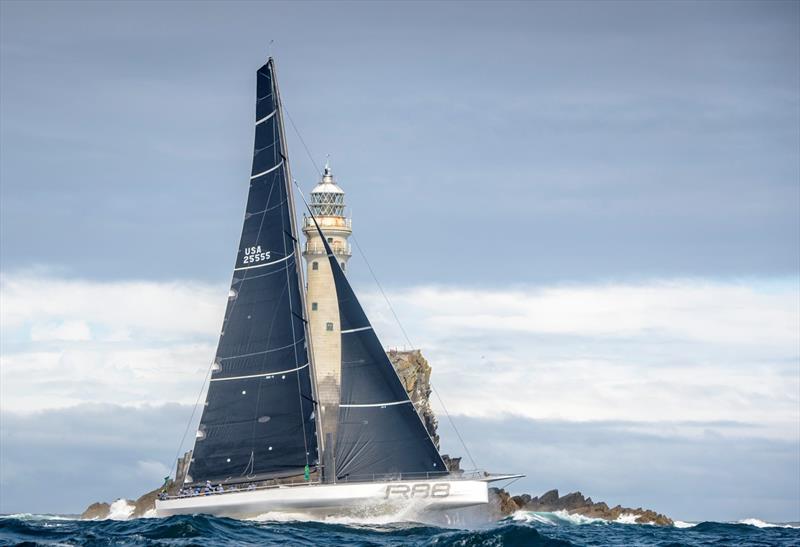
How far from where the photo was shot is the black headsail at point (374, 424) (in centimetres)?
4688

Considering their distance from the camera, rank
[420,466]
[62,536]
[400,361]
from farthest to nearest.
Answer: [400,361] → [420,466] → [62,536]

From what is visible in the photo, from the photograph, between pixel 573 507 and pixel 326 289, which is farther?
pixel 573 507

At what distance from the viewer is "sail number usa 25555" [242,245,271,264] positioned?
49156 millimetres

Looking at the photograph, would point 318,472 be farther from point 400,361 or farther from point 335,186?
point 400,361

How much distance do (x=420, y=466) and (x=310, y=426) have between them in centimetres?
446

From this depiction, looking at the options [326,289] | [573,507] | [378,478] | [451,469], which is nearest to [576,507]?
[573,507]

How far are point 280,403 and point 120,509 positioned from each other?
3991 centimetres

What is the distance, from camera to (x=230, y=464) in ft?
159

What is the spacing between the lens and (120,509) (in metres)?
84.4

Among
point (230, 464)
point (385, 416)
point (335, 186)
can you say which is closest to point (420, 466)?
point (385, 416)

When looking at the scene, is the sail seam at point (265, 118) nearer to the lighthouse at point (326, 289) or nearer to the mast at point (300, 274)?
the mast at point (300, 274)

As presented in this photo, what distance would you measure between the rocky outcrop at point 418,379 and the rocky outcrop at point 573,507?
20.0 feet

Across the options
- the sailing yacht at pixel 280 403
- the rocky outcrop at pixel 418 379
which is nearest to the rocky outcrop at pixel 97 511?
the rocky outcrop at pixel 418 379

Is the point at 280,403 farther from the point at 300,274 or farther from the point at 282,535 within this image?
the point at 282,535
